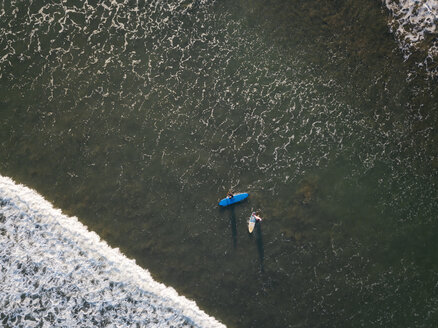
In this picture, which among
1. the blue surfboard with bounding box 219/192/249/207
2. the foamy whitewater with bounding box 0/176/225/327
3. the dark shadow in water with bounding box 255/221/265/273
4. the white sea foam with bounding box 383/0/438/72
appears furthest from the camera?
the white sea foam with bounding box 383/0/438/72

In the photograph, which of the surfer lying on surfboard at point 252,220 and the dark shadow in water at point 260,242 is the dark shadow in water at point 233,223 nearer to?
the surfer lying on surfboard at point 252,220

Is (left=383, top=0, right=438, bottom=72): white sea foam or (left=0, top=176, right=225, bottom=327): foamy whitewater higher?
(left=383, top=0, right=438, bottom=72): white sea foam

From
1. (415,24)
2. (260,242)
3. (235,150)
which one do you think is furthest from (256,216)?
(415,24)

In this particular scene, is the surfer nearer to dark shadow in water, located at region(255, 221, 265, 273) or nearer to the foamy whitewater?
dark shadow in water, located at region(255, 221, 265, 273)

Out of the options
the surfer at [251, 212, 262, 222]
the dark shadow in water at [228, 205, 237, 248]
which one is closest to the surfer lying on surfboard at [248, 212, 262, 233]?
the surfer at [251, 212, 262, 222]

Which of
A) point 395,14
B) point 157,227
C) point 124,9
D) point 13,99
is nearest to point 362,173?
point 395,14

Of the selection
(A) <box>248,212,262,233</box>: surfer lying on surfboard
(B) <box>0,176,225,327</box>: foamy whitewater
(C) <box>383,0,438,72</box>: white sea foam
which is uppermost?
(C) <box>383,0,438,72</box>: white sea foam

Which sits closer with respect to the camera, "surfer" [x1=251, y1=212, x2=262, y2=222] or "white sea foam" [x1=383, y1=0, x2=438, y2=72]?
"surfer" [x1=251, y1=212, x2=262, y2=222]
